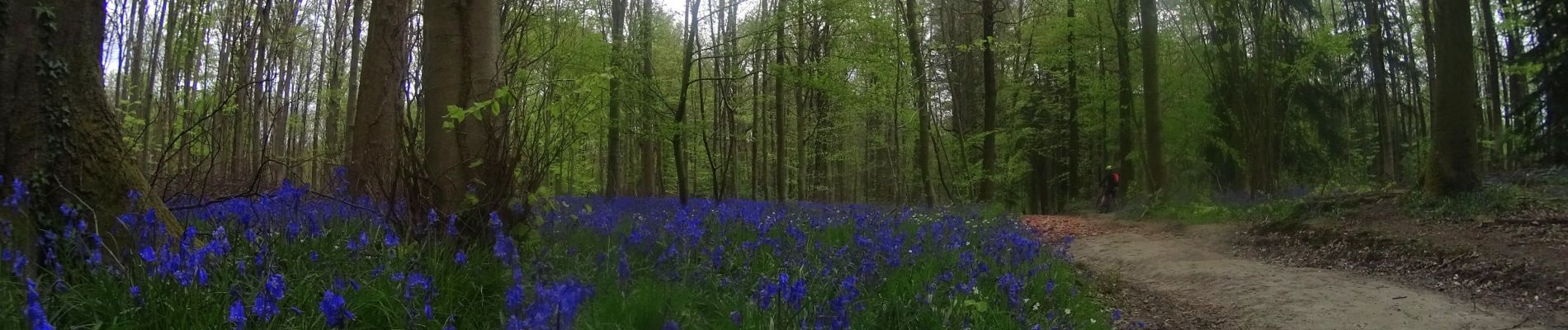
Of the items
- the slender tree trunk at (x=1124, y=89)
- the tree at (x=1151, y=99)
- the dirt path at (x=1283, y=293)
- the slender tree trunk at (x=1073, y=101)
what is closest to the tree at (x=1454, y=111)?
the dirt path at (x=1283, y=293)

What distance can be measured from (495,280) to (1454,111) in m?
10.6

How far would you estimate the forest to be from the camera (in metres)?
2.70

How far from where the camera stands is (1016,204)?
27453 millimetres

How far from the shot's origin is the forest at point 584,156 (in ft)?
8.87

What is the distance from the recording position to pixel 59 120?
2797 mm

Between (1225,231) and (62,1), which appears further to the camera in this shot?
(1225,231)

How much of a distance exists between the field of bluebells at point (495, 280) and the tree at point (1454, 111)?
21.0 ft

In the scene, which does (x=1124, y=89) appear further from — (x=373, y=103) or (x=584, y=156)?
(x=584, y=156)

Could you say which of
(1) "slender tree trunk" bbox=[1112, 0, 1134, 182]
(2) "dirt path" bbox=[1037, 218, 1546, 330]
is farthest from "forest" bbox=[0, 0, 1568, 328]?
(2) "dirt path" bbox=[1037, 218, 1546, 330]

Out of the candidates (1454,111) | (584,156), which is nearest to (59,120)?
(1454,111)

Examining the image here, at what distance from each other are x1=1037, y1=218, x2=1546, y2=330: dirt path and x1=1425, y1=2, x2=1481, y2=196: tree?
98.5 inches

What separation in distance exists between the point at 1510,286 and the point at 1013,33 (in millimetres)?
20040

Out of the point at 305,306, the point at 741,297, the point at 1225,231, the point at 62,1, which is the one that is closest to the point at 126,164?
the point at 62,1

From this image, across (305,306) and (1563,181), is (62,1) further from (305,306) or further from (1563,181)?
(1563,181)
